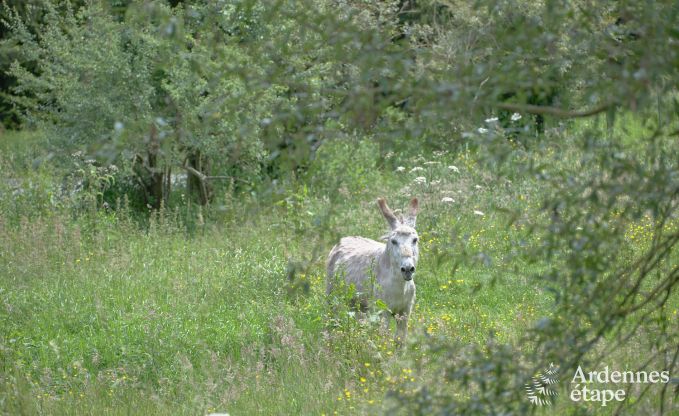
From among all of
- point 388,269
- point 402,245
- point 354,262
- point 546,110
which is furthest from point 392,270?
point 546,110

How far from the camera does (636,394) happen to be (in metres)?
6.71

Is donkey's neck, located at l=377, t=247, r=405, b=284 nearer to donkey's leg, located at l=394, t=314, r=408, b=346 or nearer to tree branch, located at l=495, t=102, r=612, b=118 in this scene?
donkey's leg, located at l=394, t=314, r=408, b=346

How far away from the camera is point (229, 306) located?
9.98 m

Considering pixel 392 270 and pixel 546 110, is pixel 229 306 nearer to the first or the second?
pixel 392 270

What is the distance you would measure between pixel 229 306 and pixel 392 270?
86.0 inches

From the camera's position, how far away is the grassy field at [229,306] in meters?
7.50

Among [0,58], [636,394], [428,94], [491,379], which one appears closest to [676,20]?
[428,94]

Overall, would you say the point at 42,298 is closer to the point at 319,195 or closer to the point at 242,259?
the point at 242,259

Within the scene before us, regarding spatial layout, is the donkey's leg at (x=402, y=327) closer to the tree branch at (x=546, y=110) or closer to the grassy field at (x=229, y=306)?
the grassy field at (x=229, y=306)

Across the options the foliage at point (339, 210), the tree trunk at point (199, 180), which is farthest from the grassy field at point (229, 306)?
the tree trunk at point (199, 180)

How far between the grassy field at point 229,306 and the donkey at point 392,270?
0.27 metres

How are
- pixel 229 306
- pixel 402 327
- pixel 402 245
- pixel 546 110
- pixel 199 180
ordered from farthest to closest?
pixel 199 180
pixel 229 306
pixel 402 327
pixel 402 245
pixel 546 110

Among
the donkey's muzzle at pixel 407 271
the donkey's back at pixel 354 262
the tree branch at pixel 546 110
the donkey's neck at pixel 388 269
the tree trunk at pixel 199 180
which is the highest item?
the tree branch at pixel 546 110

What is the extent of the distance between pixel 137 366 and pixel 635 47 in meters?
5.99
